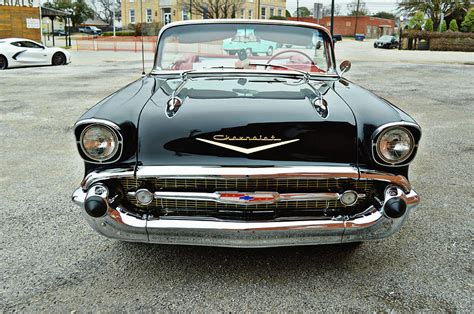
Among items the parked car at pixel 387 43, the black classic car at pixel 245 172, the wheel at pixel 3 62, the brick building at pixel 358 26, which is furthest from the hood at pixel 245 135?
the brick building at pixel 358 26

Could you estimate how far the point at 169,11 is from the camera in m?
53.6

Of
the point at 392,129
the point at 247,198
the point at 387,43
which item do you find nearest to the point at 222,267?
the point at 247,198

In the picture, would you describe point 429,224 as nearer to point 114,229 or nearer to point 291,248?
point 291,248

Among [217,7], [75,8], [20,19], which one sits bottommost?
[20,19]

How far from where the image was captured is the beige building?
50875 mm

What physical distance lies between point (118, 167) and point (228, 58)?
5.21 ft

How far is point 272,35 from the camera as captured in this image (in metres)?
3.80

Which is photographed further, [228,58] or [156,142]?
[228,58]

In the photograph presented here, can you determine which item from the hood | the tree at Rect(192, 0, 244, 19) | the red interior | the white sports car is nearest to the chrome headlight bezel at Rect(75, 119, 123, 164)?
the hood

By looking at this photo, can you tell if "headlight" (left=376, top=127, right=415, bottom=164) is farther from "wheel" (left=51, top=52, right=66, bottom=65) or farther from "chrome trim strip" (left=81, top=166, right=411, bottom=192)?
"wheel" (left=51, top=52, right=66, bottom=65)

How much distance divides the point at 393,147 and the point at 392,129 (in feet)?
0.32

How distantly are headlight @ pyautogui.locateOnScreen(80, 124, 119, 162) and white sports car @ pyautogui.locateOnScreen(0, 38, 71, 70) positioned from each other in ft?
51.7

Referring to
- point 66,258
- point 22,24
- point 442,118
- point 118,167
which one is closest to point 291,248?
point 118,167

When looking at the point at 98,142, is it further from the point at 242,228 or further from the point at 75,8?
the point at 75,8
